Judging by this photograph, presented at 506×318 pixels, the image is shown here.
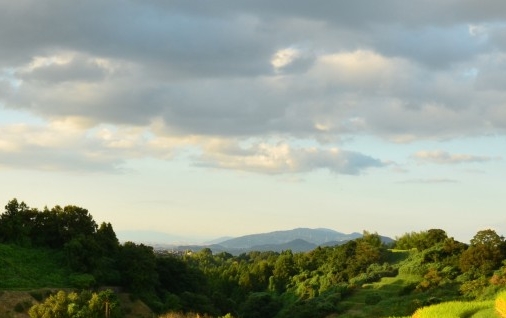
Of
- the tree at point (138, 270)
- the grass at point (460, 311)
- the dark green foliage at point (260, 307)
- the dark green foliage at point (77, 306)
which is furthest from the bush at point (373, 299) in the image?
the grass at point (460, 311)

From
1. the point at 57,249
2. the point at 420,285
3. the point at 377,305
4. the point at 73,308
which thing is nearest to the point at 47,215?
the point at 57,249

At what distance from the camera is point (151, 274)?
6662 centimetres

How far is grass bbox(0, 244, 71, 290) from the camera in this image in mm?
57412

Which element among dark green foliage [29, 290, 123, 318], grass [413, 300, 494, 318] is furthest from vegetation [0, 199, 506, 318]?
grass [413, 300, 494, 318]

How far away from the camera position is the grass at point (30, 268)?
5741 cm

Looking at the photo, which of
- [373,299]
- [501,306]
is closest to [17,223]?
[373,299]

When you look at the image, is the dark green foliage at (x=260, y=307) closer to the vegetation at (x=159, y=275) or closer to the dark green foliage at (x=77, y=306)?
the vegetation at (x=159, y=275)

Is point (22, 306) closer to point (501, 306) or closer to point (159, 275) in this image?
point (159, 275)

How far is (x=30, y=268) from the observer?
61344 millimetres

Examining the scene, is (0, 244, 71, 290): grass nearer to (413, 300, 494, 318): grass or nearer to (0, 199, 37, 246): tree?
(0, 199, 37, 246): tree

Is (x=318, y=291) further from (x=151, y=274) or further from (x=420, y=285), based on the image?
(x=151, y=274)

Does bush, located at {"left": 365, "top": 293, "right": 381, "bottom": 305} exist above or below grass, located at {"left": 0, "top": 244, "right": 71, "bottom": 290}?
below

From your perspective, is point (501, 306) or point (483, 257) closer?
point (501, 306)

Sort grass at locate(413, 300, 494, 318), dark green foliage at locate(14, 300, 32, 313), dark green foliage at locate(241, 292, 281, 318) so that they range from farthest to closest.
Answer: dark green foliage at locate(241, 292, 281, 318)
dark green foliage at locate(14, 300, 32, 313)
grass at locate(413, 300, 494, 318)
